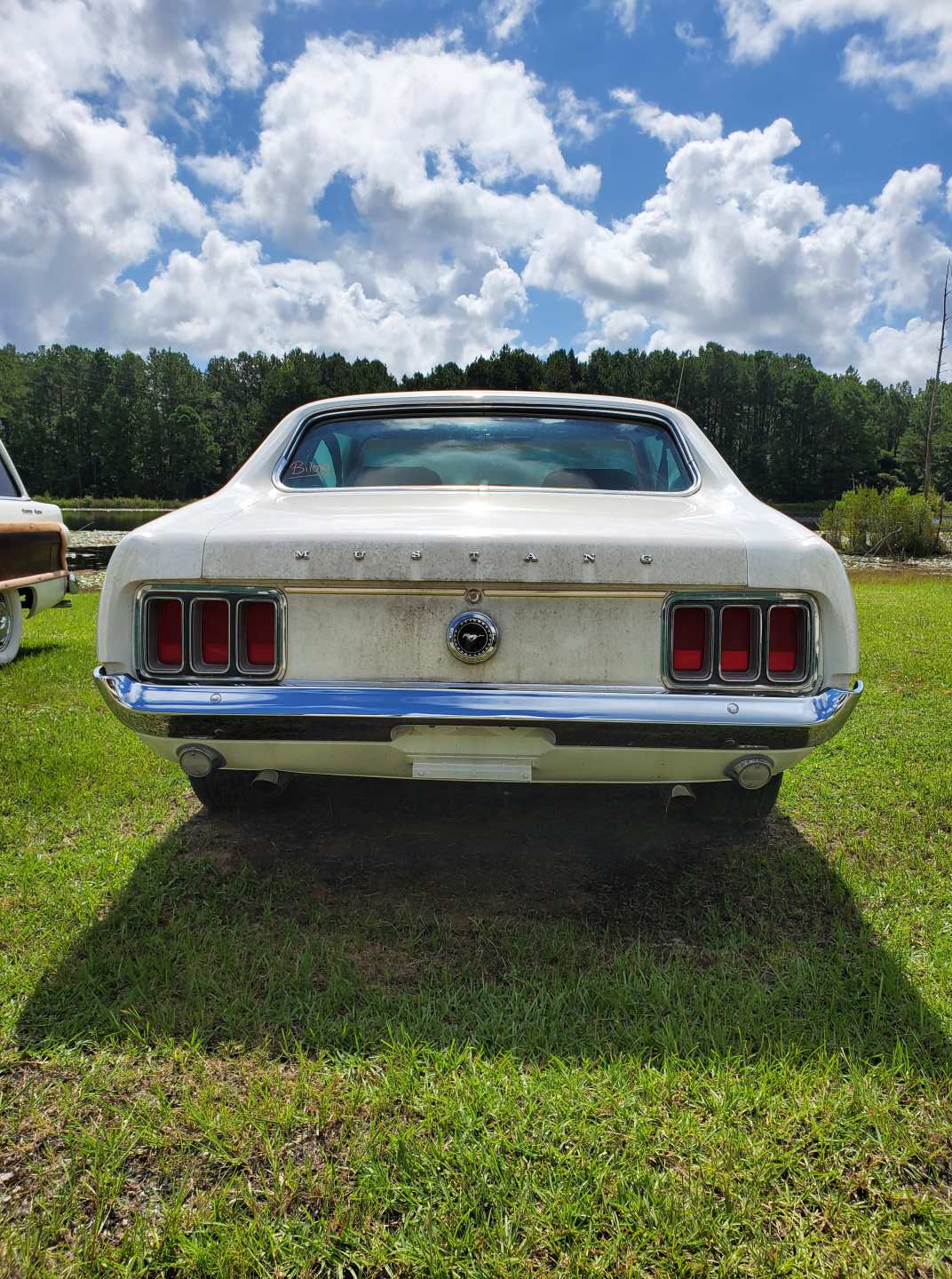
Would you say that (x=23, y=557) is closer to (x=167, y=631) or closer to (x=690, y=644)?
(x=167, y=631)

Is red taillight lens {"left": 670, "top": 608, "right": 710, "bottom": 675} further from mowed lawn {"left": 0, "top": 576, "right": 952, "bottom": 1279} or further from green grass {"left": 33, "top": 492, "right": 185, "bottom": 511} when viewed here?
green grass {"left": 33, "top": 492, "right": 185, "bottom": 511}

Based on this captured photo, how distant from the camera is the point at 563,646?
2.21 metres

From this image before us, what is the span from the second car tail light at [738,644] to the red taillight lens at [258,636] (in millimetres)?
1248

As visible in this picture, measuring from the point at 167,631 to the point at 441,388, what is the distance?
81.7m

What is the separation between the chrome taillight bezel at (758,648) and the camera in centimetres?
219

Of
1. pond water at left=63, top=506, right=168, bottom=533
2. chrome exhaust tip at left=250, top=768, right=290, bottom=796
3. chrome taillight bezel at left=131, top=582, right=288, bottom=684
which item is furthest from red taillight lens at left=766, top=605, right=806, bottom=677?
pond water at left=63, top=506, right=168, bottom=533

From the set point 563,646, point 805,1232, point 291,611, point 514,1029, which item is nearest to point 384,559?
point 291,611

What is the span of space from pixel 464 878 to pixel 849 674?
144 centimetres

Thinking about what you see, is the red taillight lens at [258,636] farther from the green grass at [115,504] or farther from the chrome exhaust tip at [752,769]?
the green grass at [115,504]

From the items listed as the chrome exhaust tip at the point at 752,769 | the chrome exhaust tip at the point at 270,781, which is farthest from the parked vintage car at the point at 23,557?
the chrome exhaust tip at the point at 752,769

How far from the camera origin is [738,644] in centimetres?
223

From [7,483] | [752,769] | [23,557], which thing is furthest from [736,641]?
[7,483]

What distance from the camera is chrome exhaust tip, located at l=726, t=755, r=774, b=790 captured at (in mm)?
2230

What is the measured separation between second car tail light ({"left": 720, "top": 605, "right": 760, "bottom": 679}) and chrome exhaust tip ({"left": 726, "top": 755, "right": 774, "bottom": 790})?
0.75ft
